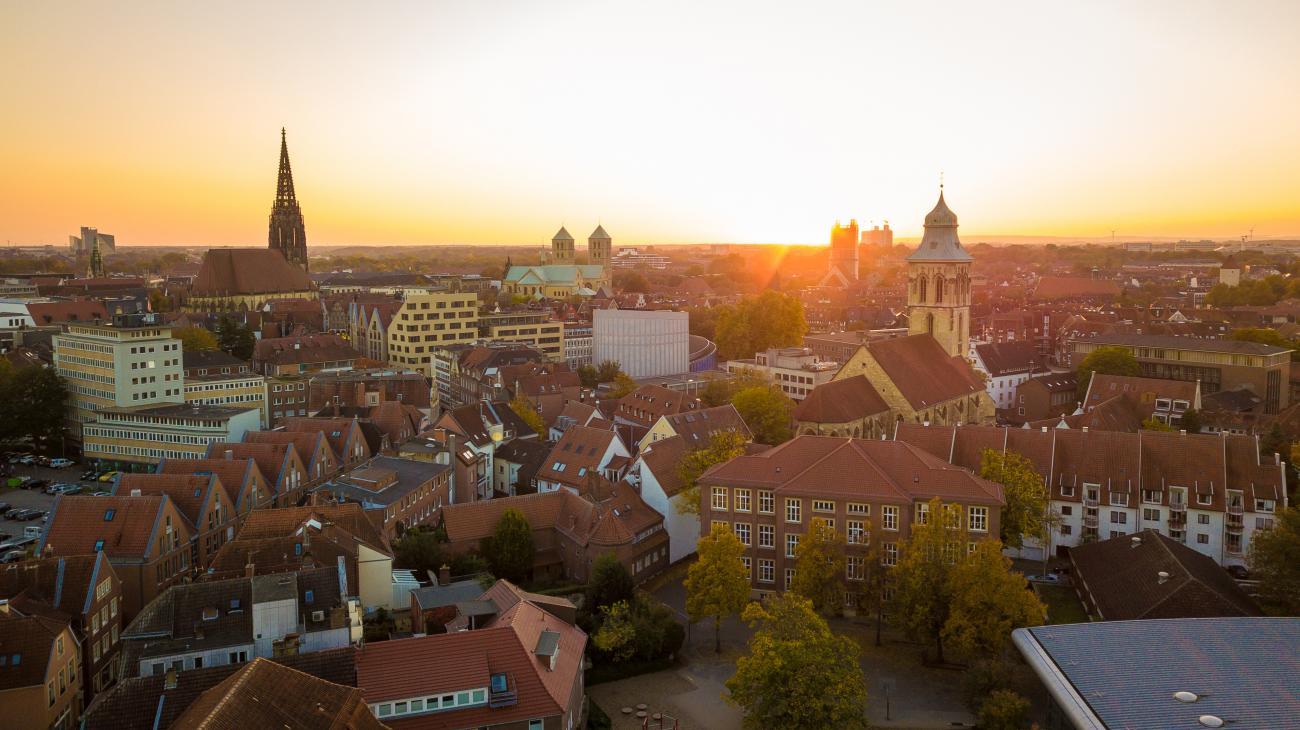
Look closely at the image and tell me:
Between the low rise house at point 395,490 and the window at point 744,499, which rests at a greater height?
the window at point 744,499

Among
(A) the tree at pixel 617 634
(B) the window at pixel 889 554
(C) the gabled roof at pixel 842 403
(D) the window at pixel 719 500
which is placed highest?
(C) the gabled roof at pixel 842 403

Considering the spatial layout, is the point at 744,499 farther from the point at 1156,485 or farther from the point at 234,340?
the point at 234,340

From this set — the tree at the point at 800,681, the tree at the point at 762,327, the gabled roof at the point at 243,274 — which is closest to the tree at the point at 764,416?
the tree at the point at 800,681

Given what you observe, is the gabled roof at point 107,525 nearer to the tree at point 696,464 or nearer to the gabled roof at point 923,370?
the tree at point 696,464

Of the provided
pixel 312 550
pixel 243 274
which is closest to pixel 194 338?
pixel 243 274

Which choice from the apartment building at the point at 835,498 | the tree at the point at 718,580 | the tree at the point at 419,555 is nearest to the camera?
the tree at the point at 718,580

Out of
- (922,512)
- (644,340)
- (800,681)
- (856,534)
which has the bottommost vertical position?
(800,681)
